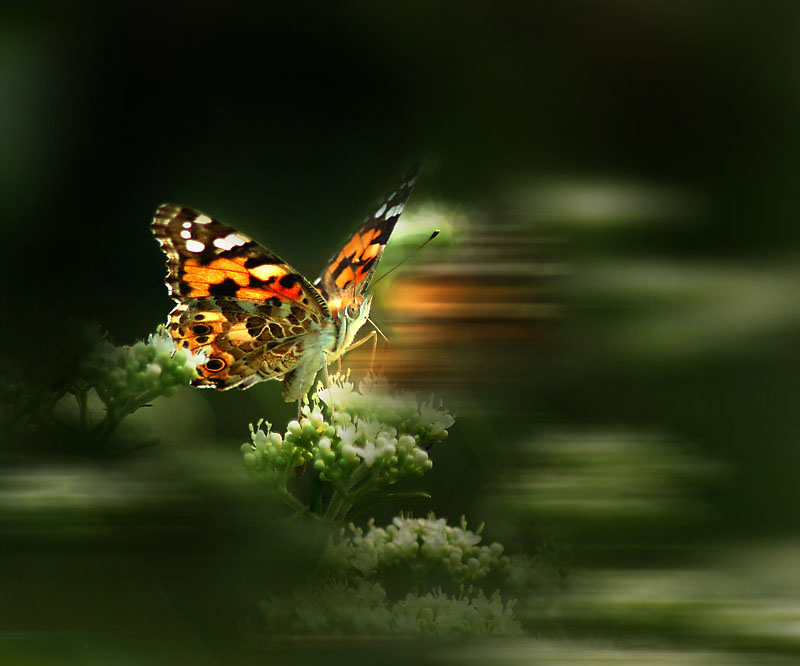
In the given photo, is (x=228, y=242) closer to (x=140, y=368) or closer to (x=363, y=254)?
(x=363, y=254)

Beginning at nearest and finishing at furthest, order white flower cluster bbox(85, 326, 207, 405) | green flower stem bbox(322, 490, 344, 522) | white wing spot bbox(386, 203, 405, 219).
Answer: white flower cluster bbox(85, 326, 207, 405) → green flower stem bbox(322, 490, 344, 522) → white wing spot bbox(386, 203, 405, 219)

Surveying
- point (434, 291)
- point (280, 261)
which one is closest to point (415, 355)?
point (434, 291)

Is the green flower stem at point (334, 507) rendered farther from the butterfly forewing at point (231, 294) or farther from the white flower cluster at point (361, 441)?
the butterfly forewing at point (231, 294)

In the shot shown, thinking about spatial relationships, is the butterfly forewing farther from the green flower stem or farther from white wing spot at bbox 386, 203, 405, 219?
the green flower stem

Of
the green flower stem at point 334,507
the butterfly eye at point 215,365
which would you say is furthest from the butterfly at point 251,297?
the green flower stem at point 334,507

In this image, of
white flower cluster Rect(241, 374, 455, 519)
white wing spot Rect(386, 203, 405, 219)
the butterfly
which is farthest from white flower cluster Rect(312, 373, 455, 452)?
white wing spot Rect(386, 203, 405, 219)

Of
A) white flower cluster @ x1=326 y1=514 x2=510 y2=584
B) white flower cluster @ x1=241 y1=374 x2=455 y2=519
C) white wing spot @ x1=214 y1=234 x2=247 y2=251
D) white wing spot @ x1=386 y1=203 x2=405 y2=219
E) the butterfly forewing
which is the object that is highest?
white wing spot @ x1=386 y1=203 x2=405 y2=219

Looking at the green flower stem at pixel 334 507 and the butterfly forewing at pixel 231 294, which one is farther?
the butterfly forewing at pixel 231 294

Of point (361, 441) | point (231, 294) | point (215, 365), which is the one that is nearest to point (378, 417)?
point (361, 441)
